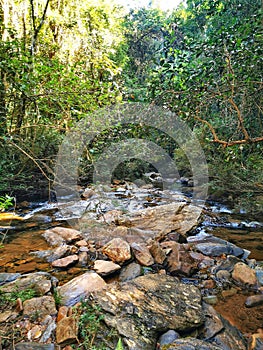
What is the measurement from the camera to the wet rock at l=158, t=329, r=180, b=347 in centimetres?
201

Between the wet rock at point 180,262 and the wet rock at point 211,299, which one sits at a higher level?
the wet rock at point 180,262

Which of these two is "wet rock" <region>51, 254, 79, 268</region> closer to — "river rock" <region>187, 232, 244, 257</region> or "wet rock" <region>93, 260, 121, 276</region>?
"wet rock" <region>93, 260, 121, 276</region>

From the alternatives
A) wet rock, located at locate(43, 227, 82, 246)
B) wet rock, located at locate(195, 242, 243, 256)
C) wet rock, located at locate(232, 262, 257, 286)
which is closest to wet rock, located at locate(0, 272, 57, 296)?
wet rock, located at locate(43, 227, 82, 246)

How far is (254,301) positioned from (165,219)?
2.57 metres

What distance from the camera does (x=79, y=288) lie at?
2641mm

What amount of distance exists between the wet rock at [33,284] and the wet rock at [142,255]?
126cm

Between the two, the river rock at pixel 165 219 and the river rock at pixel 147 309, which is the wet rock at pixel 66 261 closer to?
the river rock at pixel 147 309

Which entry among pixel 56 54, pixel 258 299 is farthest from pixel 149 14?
pixel 258 299

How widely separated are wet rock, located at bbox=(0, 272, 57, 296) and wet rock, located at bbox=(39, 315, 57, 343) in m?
0.38

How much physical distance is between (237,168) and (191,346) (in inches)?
174

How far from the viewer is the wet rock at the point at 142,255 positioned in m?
3.48

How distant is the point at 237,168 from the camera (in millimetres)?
5473

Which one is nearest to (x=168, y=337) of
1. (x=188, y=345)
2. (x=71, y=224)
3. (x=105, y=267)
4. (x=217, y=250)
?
(x=188, y=345)

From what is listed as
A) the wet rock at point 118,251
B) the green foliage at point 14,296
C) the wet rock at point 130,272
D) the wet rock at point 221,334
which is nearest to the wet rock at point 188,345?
the wet rock at point 221,334
